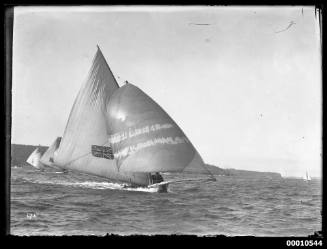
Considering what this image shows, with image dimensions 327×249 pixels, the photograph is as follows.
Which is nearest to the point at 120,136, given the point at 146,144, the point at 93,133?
the point at 146,144

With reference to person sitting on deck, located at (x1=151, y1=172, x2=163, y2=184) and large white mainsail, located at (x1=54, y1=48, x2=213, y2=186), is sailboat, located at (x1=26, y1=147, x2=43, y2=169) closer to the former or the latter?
large white mainsail, located at (x1=54, y1=48, x2=213, y2=186)

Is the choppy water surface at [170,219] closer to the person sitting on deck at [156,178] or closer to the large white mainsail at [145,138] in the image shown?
the large white mainsail at [145,138]

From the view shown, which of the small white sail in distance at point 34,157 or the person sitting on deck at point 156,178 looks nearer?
the small white sail in distance at point 34,157

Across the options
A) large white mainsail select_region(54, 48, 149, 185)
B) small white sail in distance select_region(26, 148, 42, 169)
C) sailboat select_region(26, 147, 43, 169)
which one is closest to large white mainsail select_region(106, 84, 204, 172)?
large white mainsail select_region(54, 48, 149, 185)

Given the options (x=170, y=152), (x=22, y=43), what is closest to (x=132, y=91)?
(x=170, y=152)

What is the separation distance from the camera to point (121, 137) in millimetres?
24375

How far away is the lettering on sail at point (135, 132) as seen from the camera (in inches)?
883

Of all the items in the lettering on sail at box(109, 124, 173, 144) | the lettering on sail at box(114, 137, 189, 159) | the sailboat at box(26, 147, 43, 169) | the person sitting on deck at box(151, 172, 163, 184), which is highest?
the lettering on sail at box(109, 124, 173, 144)

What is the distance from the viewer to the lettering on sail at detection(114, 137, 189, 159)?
21.9m

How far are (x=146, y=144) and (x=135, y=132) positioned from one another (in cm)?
103

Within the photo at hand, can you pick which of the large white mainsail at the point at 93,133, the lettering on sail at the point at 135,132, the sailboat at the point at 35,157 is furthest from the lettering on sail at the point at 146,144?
the sailboat at the point at 35,157

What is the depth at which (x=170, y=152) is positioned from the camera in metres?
22.7
